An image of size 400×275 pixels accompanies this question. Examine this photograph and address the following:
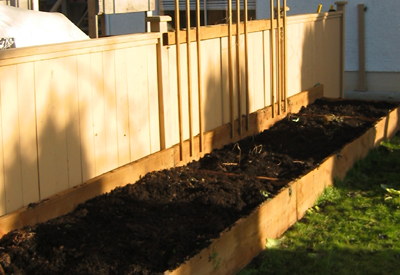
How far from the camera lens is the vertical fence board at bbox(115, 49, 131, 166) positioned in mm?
5379

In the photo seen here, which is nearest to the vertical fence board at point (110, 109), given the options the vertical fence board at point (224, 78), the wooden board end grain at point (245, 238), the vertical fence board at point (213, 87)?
the wooden board end grain at point (245, 238)

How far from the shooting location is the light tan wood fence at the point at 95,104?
4.30 meters

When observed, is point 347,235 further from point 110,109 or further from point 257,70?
point 257,70

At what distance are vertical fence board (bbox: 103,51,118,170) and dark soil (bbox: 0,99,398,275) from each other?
0.33m

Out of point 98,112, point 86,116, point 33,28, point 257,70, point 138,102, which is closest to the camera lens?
point 86,116

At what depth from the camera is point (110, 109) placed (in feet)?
17.4

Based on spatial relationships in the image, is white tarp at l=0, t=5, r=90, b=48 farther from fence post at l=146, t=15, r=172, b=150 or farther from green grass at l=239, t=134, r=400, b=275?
green grass at l=239, t=134, r=400, b=275

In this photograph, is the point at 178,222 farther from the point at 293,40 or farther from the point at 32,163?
the point at 293,40

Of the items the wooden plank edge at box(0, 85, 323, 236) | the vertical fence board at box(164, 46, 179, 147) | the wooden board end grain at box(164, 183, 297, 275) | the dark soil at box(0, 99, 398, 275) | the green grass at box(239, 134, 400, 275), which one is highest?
the vertical fence board at box(164, 46, 179, 147)

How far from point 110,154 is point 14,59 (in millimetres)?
1455

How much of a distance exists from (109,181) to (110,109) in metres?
0.66

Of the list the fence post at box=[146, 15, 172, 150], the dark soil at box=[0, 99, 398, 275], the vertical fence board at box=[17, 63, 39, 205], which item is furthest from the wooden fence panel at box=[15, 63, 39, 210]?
the fence post at box=[146, 15, 172, 150]

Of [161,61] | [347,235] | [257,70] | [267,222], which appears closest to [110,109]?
[161,61]

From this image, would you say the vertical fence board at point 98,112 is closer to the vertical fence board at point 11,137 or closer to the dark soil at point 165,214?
the dark soil at point 165,214
